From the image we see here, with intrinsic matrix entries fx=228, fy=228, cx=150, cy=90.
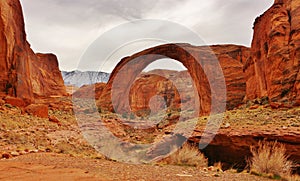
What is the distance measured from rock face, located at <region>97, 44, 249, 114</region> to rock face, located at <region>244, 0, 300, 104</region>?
4282 mm

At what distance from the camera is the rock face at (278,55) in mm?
12859

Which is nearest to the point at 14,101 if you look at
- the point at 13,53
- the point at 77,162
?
the point at 13,53

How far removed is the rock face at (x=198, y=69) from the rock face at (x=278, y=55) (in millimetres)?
4282

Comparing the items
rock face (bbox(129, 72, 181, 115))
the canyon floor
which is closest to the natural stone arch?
rock face (bbox(129, 72, 181, 115))

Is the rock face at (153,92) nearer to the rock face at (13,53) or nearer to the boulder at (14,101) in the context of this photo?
the rock face at (13,53)

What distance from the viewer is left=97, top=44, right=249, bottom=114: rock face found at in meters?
23.0

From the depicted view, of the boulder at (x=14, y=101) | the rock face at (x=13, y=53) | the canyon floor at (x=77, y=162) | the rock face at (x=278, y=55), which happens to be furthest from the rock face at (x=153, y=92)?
the canyon floor at (x=77, y=162)

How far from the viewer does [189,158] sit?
18.8 ft

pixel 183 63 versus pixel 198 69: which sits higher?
pixel 183 63

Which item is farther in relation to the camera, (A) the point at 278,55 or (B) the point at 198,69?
(B) the point at 198,69

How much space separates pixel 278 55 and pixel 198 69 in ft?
34.7

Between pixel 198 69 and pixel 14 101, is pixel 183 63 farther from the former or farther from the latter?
pixel 14 101

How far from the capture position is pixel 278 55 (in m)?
14.5

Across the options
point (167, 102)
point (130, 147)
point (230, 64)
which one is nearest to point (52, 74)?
point (167, 102)
